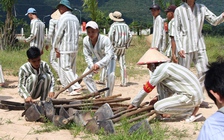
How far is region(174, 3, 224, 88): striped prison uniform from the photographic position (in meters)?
6.22

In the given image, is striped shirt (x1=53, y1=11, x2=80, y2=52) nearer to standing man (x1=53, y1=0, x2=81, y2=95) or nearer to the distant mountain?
standing man (x1=53, y1=0, x2=81, y2=95)

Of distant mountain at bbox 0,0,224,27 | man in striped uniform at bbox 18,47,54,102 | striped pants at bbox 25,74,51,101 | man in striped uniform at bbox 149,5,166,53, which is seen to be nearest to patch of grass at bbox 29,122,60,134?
man in striped uniform at bbox 18,47,54,102

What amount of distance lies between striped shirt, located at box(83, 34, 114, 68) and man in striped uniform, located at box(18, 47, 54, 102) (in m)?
0.85

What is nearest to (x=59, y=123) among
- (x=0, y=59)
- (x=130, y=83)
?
(x=130, y=83)

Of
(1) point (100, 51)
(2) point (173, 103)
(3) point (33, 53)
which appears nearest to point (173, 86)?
(2) point (173, 103)

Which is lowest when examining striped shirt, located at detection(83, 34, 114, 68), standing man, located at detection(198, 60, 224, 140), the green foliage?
striped shirt, located at detection(83, 34, 114, 68)

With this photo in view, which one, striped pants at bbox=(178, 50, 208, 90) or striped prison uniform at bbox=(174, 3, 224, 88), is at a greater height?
striped prison uniform at bbox=(174, 3, 224, 88)

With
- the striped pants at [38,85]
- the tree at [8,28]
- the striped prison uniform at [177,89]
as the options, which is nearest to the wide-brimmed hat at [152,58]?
the striped prison uniform at [177,89]

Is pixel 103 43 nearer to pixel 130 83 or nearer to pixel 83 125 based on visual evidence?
pixel 83 125

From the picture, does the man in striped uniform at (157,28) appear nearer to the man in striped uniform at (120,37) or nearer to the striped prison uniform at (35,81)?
the man in striped uniform at (120,37)

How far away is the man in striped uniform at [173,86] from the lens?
4953 mm

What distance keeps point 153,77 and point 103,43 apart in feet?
5.83

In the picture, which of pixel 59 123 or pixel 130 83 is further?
pixel 130 83

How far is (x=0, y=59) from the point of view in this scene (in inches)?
470
